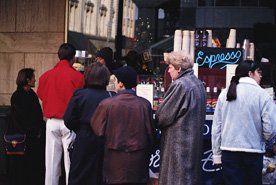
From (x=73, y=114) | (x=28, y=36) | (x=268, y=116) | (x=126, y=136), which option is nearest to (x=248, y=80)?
(x=268, y=116)

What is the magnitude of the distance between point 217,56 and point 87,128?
88.2 inches

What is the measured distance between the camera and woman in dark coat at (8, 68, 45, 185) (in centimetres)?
777

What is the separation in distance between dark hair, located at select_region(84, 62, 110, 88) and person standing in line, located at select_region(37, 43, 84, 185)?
1.07 m

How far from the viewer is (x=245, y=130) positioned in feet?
19.9

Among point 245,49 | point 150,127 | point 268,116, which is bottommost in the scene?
point 150,127

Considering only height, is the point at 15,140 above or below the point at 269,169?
above

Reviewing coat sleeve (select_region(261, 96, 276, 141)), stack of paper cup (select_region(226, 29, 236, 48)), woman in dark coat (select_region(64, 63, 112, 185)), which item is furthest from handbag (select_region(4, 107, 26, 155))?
coat sleeve (select_region(261, 96, 276, 141))

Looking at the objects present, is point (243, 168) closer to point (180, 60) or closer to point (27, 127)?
point (180, 60)

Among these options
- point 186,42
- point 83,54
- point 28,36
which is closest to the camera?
point 186,42

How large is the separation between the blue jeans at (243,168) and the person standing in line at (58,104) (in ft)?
6.96

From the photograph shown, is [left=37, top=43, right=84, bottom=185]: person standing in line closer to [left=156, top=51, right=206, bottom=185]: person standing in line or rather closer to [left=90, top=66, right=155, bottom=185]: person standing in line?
[left=90, top=66, right=155, bottom=185]: person standing in line

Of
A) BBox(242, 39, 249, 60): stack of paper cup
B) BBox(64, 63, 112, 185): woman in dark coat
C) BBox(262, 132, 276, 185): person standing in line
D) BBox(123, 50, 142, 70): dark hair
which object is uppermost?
BBox(242, 39, 249, 60): stack of paper cup

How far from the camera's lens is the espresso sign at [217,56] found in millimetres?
7664

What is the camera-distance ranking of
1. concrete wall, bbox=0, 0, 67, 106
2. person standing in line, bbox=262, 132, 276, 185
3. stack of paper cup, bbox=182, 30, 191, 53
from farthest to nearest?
concrete wall, bbox=0, 0, 67, 106 → stack of paper cup, bbox=182, 30, 191, 53 → person standing in line, bbox=262, 132, 276, 185
